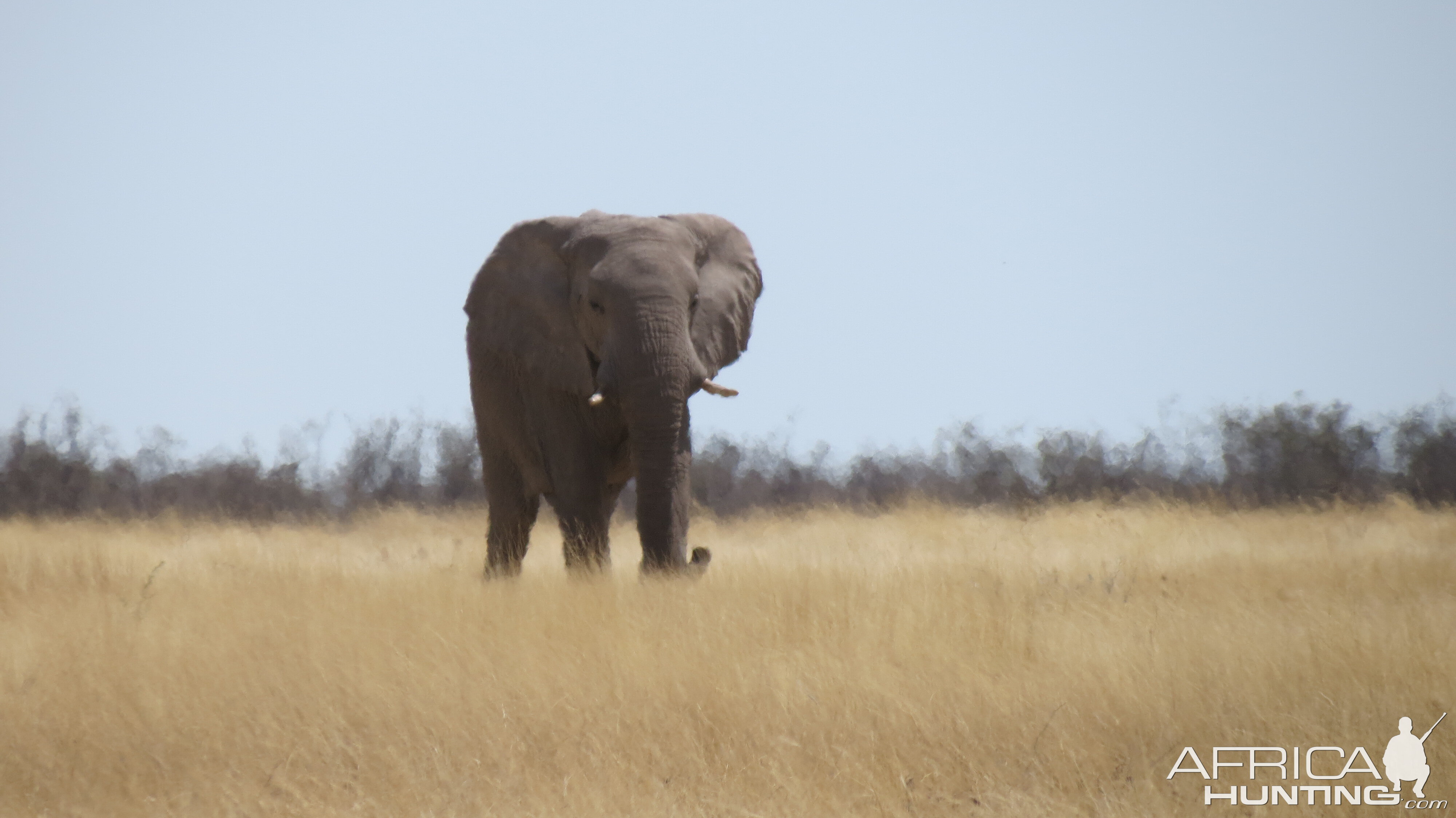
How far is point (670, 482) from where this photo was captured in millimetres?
8633

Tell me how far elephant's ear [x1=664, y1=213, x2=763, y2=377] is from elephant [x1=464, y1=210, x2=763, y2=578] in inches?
0.5

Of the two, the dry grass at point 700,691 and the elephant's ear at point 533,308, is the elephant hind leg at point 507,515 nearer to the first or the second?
the elephant's ear at point 533,308

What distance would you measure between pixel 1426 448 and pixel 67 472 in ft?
81.5

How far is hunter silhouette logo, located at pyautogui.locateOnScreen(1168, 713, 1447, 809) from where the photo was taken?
4.74m

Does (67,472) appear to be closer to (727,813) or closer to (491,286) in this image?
(491,286)

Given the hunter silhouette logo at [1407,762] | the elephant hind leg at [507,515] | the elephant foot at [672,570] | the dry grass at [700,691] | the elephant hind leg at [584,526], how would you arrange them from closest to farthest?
1. the hunter silhouette logo at [1407,762]
2. the dry grass at [700,691]
3. the elephant foot at [672,570]
4. the elephant hind leg at [584,526]
5. the elephant hind leg at [507,515]

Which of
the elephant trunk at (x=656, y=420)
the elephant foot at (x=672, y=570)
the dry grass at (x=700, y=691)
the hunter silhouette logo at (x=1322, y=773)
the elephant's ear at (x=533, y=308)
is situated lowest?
the hunter silhouette logo at (x=1322, y=773)

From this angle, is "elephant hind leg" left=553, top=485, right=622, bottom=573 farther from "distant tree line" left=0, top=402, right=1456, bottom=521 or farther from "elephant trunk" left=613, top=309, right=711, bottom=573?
"distant tree line" left=0, top=402, right=1456, bottom=521

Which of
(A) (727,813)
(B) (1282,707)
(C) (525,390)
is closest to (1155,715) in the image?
(B) (1282,707)

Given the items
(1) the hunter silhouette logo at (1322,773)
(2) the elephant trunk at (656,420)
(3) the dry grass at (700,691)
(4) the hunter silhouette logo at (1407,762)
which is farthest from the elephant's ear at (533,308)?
(4) the hunter silhouette logo at (1407,762)

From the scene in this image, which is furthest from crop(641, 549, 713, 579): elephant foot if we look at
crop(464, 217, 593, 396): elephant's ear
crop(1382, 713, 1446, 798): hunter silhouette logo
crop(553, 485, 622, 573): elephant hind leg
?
crop(1382, 713, 1446, 798): hunter silhouette logo

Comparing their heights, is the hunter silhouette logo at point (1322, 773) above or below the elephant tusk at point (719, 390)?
below

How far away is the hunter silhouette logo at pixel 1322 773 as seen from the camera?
4.74 m

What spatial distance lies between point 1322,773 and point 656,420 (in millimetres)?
4619
